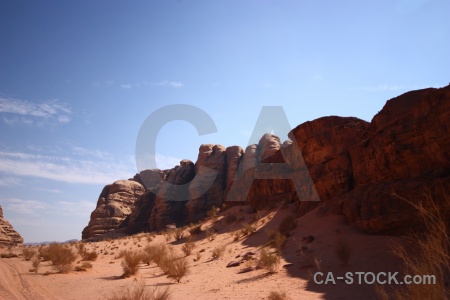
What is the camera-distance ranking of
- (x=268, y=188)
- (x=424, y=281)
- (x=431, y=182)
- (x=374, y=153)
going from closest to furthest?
(x=424, y=281), (x=431, y=182), (x=374, y=153), (x=268, y=188)

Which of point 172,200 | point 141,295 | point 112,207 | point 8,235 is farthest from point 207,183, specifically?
point 141,295

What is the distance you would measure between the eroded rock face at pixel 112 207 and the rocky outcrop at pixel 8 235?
936 centimetres

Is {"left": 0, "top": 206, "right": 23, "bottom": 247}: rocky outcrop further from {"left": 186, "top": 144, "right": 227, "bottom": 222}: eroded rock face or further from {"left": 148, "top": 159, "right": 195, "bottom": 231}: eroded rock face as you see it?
{"left": 186, "top": 144, "right": 227, "bottom": 222}: eroded rock face

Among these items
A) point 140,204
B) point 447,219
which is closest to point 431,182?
point 447,219

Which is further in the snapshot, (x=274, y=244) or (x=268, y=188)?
(x=268, y=188)

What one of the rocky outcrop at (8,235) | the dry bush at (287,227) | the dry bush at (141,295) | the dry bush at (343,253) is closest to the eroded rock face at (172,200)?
the rocky outcrop at (8,235)

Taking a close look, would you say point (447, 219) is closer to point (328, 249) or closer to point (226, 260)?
point (328, 249)

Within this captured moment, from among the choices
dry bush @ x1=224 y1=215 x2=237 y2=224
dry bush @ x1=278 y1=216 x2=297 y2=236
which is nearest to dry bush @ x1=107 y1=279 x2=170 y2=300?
dry bush @ x1=278 y1=216 x2=297 y2=236

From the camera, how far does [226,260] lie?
45.4ft

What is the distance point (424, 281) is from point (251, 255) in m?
8.87

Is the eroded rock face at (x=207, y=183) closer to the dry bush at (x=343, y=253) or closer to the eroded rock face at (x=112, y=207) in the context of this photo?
the eroded rock face at (x=112, y=207)

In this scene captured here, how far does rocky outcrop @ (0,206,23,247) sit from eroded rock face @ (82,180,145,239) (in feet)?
30.7

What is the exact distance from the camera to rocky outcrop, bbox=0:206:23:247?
4111 cm

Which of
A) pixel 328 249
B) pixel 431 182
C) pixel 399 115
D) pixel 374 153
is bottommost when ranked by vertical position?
pixel 328 249
